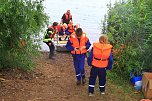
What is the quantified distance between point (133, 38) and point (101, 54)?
7.75 ft

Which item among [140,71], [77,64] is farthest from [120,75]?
[77,64]

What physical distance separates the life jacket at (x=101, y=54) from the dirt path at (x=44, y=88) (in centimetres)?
89

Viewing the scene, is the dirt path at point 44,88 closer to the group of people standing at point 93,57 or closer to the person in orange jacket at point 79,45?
the group of people standing at point 93,57

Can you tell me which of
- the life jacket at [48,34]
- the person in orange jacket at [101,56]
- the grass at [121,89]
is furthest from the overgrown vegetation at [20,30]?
the life jacket at [48,34]

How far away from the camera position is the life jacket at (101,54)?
7.87 metres

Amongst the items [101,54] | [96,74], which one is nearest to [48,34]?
[96,74]

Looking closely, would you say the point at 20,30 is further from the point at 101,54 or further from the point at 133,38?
the point at 133,38

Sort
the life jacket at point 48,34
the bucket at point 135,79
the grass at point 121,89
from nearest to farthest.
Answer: the grass at point 121,89 < the bucket at point 135,79 < the life jacket at point 48,34

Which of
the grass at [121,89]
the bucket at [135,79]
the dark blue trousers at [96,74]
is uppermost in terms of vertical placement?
the dark blue trousers at [96,74]

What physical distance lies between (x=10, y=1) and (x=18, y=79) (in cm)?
226

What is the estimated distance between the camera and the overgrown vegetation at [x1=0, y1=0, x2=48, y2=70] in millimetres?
7539

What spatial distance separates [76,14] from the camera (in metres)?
29.9

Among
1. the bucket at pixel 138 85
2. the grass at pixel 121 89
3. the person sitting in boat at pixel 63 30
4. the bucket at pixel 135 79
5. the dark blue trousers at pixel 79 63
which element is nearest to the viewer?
the grass at pixel 121 89

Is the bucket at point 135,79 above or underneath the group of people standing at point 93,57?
underneath
